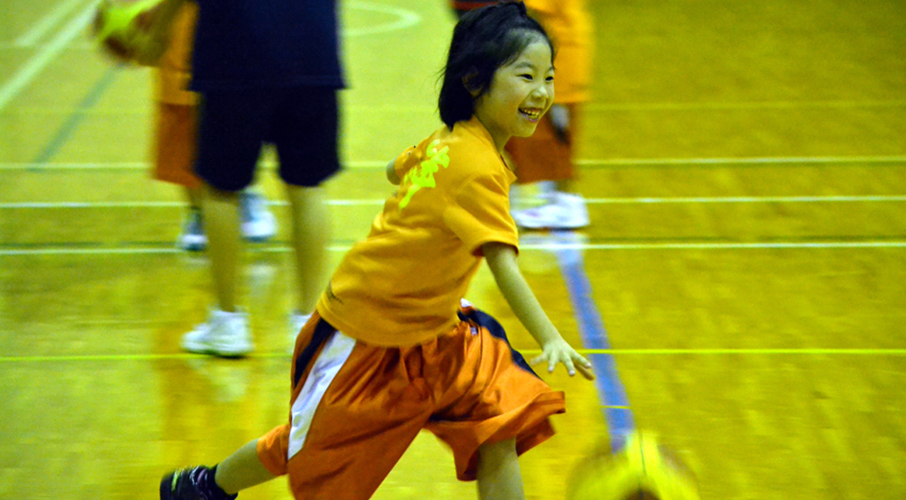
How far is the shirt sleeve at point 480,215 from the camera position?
1.64m

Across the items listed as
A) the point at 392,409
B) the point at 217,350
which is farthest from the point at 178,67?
the point at 392,409

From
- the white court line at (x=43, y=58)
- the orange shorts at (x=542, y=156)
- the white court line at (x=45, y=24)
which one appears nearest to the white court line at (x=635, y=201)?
the orange shorts at (x=542, y=156)

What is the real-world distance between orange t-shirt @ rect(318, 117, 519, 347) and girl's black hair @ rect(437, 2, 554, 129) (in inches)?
1.6

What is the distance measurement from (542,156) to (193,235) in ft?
4.17

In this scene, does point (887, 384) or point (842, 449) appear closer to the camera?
point (842, 449)

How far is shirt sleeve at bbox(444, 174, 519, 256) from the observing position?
1.64 meters

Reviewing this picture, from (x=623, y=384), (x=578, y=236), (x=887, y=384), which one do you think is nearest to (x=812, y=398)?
(x=887, y=384)

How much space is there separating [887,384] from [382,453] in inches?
59.3

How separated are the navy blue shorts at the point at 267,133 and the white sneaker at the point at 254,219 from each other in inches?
35.5

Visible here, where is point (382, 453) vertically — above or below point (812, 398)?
above

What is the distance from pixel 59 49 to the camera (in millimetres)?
6570

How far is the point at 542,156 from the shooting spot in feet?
12.0

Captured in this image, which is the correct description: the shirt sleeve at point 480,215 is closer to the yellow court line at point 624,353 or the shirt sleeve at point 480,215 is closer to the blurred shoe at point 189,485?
the blurred shoe at point 189,485

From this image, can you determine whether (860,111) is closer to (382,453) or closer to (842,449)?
(842,449)
